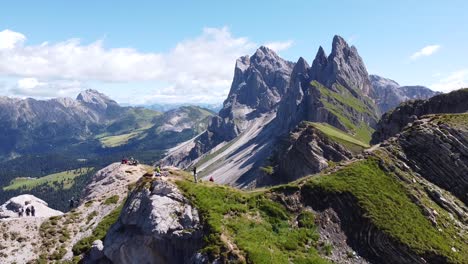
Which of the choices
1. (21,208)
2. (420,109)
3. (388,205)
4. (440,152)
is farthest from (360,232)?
(420,109)

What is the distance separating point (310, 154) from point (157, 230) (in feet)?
422

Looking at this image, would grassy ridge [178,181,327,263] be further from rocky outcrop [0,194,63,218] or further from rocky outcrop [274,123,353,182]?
rocky outcrop [274,123,353,182]

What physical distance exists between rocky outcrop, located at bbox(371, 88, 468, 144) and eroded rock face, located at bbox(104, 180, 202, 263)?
83.1 m

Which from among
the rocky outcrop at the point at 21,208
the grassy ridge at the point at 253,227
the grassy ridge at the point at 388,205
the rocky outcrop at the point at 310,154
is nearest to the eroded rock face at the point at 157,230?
the grassy ridge at the point at 253,227

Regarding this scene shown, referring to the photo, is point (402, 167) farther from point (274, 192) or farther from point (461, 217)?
point (274, 192)

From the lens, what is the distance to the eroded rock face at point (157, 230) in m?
51.3

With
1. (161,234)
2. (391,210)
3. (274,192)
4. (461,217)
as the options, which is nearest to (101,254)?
(161,234)

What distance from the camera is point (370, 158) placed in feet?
200

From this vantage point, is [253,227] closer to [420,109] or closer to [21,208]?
[21,208]

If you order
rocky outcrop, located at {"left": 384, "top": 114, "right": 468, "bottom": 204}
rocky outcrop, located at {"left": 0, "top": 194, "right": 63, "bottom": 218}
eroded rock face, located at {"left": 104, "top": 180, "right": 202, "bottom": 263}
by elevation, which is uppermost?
rocky outcrop, located at {"left": 384, "top": 114, "right": 468, "bottom": 204}

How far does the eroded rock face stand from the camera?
51312 mm

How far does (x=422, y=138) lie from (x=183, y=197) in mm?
36687

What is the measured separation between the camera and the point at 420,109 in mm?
140875

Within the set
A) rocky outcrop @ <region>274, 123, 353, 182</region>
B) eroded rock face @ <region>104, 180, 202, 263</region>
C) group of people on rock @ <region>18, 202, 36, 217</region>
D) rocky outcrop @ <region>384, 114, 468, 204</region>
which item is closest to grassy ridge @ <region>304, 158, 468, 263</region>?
rocky outcrop @ <region>384, 114, 468, 204</region>
